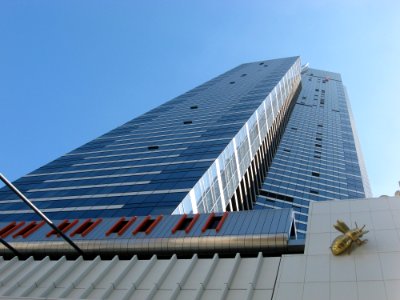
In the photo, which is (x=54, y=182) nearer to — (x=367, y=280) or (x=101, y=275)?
(x=101, y=275)

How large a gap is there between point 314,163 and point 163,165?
47.8 metres

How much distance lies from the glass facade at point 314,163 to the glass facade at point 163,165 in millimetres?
7282

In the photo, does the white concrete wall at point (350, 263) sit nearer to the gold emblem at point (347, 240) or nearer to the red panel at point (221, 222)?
the gold emblem at point (347, 240)

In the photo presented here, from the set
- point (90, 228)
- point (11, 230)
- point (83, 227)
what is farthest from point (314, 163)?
point (11, 230)

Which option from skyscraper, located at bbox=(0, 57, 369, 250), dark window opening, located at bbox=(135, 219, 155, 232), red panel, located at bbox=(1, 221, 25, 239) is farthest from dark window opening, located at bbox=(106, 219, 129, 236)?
red panel, located at bbox=(1, 221, 25, 239)

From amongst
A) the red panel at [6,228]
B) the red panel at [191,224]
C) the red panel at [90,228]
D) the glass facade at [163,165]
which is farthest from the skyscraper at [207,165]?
the red panel at [191,224]

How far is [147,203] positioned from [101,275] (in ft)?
89.9

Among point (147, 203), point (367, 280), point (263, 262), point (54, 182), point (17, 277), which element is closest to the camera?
point (367, 280)

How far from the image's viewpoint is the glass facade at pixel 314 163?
80625 millimetres

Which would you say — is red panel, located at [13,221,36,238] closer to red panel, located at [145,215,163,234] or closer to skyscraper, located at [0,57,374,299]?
skyscraper, located at [0,57,374,299]

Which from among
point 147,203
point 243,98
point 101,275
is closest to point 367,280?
A: point 101,275

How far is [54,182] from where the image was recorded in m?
71.8

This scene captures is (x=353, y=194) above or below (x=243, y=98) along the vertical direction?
below

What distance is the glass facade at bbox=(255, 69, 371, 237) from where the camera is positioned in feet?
265
